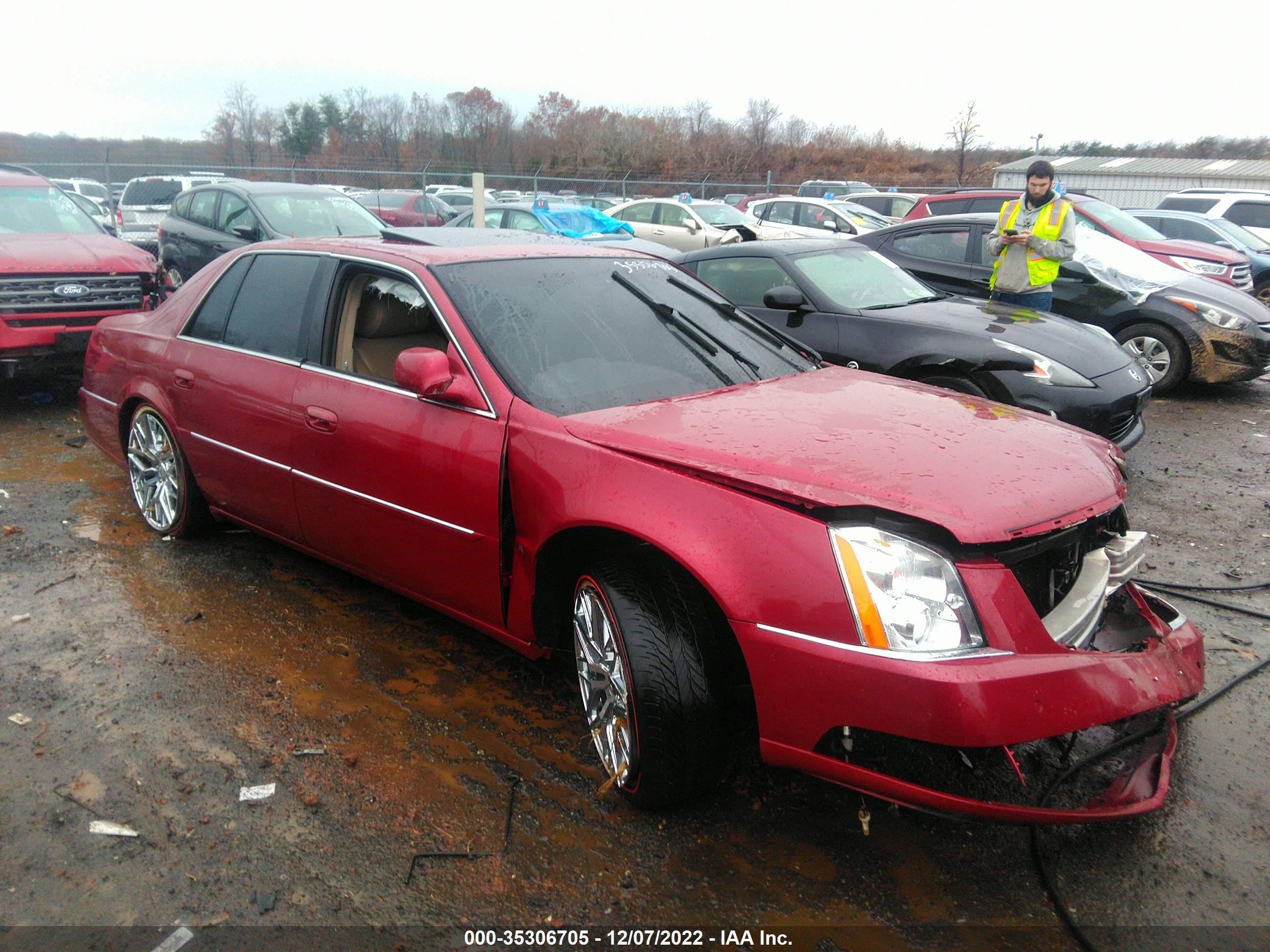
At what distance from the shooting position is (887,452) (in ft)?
8.51

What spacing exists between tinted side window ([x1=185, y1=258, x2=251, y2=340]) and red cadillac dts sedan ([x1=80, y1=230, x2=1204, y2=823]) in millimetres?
22

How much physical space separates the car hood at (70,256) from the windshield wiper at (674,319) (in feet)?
19.5

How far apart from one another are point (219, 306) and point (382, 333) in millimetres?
1124

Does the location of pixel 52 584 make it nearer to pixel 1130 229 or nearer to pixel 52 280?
pixel 52 280

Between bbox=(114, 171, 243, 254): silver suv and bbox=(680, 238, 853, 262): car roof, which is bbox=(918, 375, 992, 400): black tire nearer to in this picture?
bbox=(680, 238, 853, 262): car roof

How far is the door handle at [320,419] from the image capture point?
355 centimetres

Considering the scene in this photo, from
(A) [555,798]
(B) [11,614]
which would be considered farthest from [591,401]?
(B) [11,614]

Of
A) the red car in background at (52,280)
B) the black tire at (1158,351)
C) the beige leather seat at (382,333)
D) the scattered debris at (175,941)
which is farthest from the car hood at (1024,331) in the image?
the red car in background at (52,280)

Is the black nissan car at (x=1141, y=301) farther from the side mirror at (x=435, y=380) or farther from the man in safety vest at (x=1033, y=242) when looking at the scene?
the side mirror at (x=435, y=380)

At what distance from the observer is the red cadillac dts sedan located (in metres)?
2.18

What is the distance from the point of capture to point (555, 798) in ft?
9.21

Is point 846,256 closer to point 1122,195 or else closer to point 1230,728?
point 1230,728

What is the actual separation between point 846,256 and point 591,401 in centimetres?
451

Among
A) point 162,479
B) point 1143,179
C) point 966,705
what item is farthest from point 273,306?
point 1143,179
